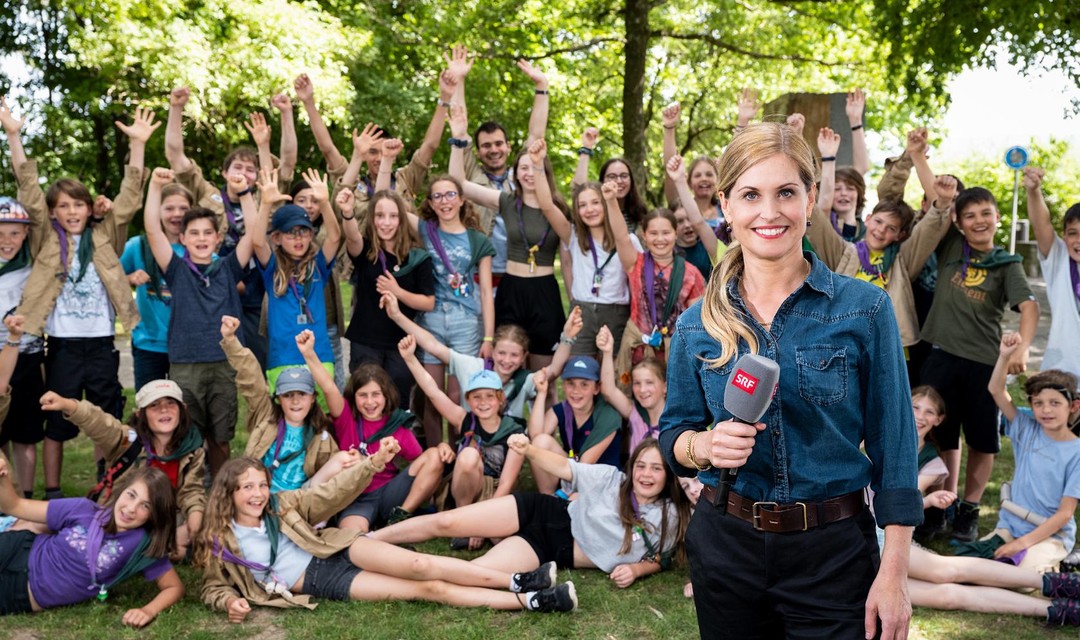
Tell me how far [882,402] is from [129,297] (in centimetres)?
550

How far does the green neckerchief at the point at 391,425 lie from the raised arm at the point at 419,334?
51cm

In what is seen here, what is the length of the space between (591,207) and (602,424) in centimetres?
152

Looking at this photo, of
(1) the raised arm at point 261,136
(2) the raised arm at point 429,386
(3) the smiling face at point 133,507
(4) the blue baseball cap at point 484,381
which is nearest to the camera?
(3) the smiling face at point 133,507

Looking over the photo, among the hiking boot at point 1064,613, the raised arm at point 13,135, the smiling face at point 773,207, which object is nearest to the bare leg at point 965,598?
the hiking boot at point 1064,613

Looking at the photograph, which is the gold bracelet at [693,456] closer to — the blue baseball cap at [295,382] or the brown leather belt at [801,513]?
the brown leather belt at [801,513]

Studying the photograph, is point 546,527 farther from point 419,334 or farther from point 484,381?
point 419,334

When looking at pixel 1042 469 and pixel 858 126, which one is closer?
pixel 1042 469

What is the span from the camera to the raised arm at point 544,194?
22.2 ft

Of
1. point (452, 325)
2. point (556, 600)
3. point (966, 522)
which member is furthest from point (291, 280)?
point (966, 522)

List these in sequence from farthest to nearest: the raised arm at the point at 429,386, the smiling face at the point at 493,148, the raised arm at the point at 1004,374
A: 1. the smiling face at the point at 493,148
2. the raised arm at the point at 429,386
3. the raised arm at the point at 1004,374

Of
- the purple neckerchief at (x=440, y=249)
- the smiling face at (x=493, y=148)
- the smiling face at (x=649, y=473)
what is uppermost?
the smiling face at (x=493, y=148)

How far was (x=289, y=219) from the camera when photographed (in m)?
6.52

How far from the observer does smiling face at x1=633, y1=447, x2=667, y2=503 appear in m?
5.43

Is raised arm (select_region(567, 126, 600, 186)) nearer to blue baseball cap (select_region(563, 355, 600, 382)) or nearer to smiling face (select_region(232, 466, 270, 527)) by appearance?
blue baseball cap (select_region(563, 355, 600, 382))
